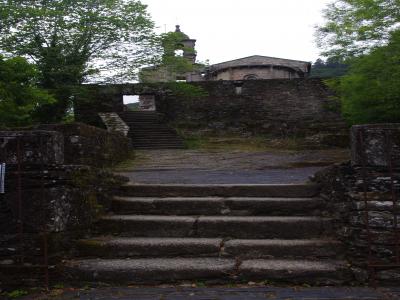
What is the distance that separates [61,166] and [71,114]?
699 inches

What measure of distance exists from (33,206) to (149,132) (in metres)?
15.0

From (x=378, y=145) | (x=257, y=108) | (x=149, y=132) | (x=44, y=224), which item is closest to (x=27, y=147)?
(x=44, y=224)

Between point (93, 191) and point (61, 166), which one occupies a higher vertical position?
point (61, 166)

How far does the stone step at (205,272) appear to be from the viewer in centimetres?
398

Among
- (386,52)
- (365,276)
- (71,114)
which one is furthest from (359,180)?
(71,114)

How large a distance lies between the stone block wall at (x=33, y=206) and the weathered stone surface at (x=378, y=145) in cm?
301

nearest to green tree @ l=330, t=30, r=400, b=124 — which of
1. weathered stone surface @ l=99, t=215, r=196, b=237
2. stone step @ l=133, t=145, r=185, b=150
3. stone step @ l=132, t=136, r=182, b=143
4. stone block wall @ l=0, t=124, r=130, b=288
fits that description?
stone step @ l=133, t=145, r=185, b=150

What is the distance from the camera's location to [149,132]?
62.9ft

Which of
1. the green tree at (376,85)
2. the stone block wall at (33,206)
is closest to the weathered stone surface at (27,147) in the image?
the stone block wall at (33,206)

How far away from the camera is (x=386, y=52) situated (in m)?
11.3

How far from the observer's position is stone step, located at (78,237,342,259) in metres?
4.39

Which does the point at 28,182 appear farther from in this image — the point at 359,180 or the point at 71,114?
the point at 71,114

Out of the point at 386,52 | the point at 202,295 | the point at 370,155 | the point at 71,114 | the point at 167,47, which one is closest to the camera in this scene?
the point at 202,295

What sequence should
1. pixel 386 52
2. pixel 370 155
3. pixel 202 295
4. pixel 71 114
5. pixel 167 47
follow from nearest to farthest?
pixel 202 295, pixel 370 155, pixel 386 52, pixel 167 47, pixel 71 114
